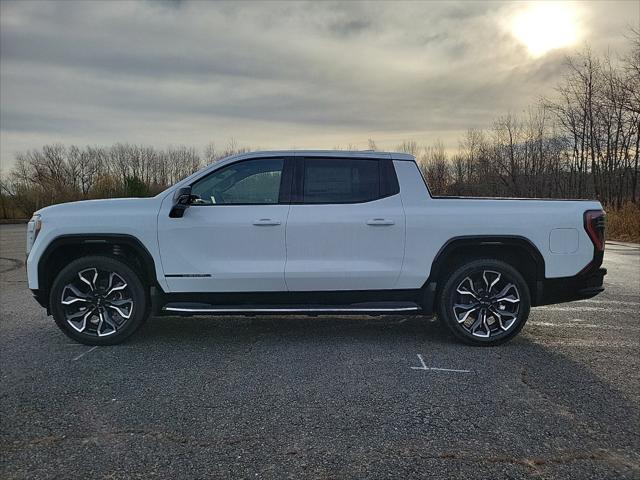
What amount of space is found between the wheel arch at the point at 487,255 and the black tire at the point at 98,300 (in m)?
2.91

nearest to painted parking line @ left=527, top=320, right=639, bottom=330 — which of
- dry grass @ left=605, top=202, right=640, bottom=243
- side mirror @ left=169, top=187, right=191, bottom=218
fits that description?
side mirror @ left=169, top=187, right=191, bottom=218

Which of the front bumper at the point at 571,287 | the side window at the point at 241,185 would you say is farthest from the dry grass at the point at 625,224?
the side window at the point at 241,185

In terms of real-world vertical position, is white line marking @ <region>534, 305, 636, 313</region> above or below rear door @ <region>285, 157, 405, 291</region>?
below

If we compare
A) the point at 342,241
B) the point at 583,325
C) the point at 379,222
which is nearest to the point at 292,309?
the point at 342,241

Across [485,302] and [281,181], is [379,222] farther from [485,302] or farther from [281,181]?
[485,302]

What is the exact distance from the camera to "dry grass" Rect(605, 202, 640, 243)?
19312 millimetres

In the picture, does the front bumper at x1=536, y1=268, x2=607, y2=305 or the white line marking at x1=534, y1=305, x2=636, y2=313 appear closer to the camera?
the front bumper at x1=536, y1=268, x2=607, y2=305

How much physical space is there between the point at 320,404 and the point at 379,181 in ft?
7.78

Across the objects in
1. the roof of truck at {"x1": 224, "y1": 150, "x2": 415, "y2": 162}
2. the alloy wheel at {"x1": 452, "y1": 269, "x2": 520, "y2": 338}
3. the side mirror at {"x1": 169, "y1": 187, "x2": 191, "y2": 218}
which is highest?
the roof of truck at {"x1": 224, "y1": 150, "x2": 415, "y2": 162}

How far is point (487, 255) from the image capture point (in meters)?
4.71

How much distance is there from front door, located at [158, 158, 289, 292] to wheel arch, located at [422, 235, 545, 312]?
153cm

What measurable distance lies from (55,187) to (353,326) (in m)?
55.5

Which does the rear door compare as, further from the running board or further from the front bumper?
the front bumper

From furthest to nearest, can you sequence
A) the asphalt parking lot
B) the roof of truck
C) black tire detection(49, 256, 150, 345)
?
the roof of truck, black tire detection(49, 256, 150, 345), the asphalt parking lot
